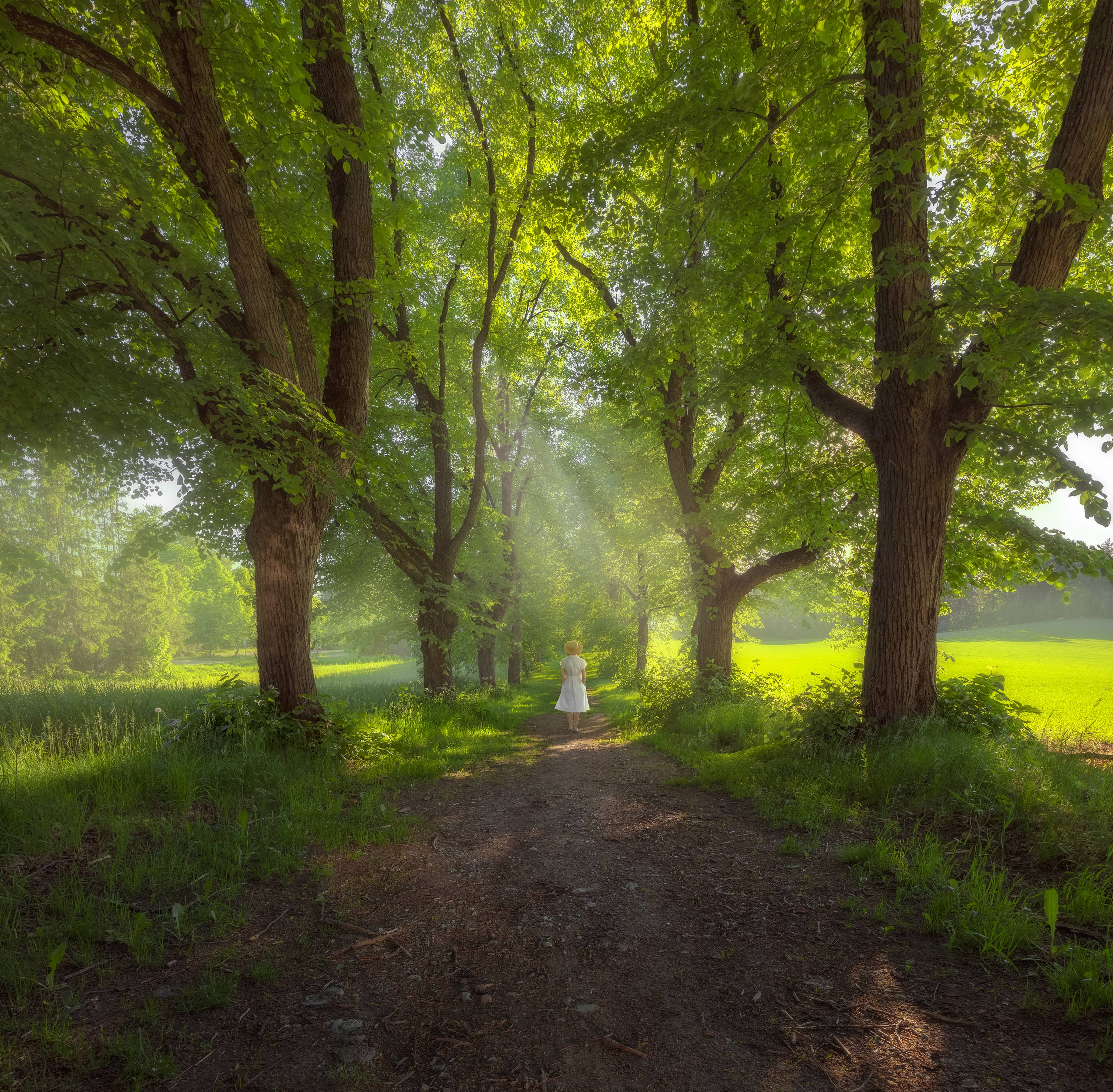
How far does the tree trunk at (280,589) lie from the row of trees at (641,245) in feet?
0.17

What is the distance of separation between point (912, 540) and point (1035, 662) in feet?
86.1

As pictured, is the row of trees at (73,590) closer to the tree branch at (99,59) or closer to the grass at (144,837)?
the grass at (144,837)

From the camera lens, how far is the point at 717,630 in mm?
11375

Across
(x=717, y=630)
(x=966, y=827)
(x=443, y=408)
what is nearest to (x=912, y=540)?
(x=966, y=827)

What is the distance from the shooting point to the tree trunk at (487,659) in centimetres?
1856

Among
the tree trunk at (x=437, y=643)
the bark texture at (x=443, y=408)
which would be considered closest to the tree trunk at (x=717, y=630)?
the bark texture at (x=443, y=408)

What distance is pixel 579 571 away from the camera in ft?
87.6

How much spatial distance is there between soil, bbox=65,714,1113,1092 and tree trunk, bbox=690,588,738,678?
722cm

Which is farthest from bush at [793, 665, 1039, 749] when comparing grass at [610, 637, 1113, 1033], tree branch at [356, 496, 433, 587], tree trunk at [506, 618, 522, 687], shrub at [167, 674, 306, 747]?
tree trunk at [506, 618, 522, 687]

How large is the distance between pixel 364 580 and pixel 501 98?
1214cm

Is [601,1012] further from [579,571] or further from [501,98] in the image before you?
[579,571]

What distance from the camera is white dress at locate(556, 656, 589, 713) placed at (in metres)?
12.1

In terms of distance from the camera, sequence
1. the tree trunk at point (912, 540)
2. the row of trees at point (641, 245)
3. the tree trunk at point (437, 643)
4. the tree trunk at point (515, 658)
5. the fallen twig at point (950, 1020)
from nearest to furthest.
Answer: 1. the fallen twig at point (950, 1020)
2. the row of trees at point (641, 245)
3. the tree trunk at point (912, 540)
4. the tree trunk at point (437, 643)
5. the tree trunk at point (515, 658)

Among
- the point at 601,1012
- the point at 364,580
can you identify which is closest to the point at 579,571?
the point at 364,580
